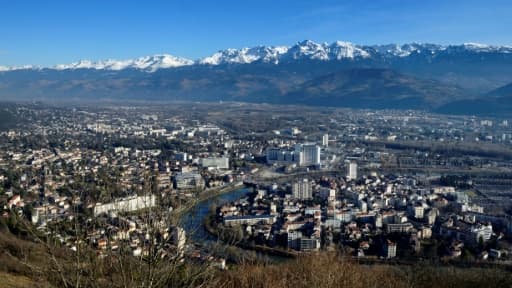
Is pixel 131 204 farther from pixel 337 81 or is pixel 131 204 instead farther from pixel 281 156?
pixel 337 81

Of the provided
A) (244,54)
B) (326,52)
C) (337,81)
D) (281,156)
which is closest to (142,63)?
(244,54)

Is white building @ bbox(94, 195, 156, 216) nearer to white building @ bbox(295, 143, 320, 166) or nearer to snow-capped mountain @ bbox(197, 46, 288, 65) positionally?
white building @ bbox(295, 143, 320, 166)

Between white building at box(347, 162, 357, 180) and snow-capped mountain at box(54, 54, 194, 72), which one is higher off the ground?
snow-capped mountain at box(54, 54, 194, 72)

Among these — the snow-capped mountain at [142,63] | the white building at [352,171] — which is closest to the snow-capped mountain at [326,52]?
the snow-capped mountain at [142,63]

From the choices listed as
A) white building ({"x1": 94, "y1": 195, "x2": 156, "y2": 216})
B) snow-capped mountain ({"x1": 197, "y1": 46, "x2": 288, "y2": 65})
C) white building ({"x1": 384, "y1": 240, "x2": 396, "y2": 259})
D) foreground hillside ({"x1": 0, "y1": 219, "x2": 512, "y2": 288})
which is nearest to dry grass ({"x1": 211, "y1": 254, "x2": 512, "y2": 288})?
foreground hillside ({"x1": 0, "y1": 219, "x2": 512, "y2": 288})

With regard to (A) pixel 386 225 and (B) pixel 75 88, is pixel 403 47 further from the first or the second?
(A) pixel 386 225

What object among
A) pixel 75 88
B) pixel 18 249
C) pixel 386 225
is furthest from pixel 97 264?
pixel 75 88

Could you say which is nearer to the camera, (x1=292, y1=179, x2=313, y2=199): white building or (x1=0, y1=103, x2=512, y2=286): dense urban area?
(x1=0, y1=103, x2=512, y2=286): dense urban area
